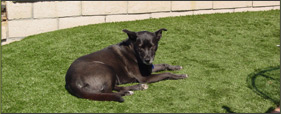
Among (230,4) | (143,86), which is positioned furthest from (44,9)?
(230,4)

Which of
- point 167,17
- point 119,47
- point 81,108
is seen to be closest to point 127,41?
point 119,47

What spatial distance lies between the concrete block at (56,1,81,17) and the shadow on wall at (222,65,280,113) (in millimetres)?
5608

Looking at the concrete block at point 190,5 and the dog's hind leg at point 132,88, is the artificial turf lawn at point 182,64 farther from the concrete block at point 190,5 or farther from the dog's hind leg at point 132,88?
the concrete block at point 190,5

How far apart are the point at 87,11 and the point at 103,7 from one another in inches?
19.8

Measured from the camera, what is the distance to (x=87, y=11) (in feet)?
34.6

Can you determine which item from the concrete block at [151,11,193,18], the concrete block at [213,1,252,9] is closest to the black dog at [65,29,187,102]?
the concrete block at [151,11,193,18]

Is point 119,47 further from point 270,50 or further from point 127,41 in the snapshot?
point 270,50

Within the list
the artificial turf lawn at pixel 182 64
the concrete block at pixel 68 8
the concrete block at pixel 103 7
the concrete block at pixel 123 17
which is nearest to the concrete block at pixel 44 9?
the concrete block at pixel 68 8

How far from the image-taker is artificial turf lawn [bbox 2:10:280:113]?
562 centimetres

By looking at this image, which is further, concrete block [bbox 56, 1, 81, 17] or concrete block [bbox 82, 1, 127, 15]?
concrete block [bbox 82, 1, 127, 15]

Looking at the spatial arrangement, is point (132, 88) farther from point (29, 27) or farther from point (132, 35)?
point (29, 27)

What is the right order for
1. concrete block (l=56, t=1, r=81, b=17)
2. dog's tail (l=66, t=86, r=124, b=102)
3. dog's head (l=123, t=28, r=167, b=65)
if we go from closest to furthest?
dog's tail (l=66, t=86, r=124, b=102) → dog's head (l=123, t=28, r=167, b=65) → concrete block (l=56, t=1, r=81, b=17)

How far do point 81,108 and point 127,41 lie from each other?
6.62 feet

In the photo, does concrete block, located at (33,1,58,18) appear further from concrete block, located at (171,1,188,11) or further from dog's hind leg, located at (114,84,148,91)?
dog's hind leg, located at (114,84,148,91)
